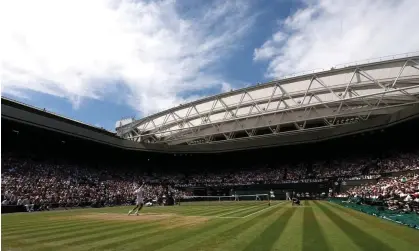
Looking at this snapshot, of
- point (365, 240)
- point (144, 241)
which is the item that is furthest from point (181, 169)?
point (365, 240)

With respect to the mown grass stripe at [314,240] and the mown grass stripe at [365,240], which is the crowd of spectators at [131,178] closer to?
the mown grass stripe at [365,240]

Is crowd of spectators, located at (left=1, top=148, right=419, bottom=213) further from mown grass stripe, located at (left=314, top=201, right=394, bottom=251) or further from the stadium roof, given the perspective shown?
mown grass stripe, located at (left=314, top=201, right=394, bottom=251)

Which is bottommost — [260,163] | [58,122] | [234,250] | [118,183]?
[234,250]

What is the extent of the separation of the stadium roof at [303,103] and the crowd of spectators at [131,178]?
760 cm

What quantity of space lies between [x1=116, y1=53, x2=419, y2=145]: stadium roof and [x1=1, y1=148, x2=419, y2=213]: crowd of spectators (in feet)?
24.9

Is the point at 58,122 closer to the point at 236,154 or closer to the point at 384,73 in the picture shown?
the point at 236,154

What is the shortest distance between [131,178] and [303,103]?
37.2 m

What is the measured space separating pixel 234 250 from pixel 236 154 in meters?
62.5

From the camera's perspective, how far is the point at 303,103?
157 ft

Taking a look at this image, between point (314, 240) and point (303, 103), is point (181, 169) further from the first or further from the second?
point (314, 240)

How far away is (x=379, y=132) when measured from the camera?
171 feet

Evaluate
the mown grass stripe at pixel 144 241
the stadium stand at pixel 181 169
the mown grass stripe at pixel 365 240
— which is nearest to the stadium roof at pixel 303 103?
the stadium stand at pixel 181 169

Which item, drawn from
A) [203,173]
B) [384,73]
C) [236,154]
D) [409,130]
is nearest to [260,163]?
[236,154]

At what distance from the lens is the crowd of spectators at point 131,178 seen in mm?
40562
